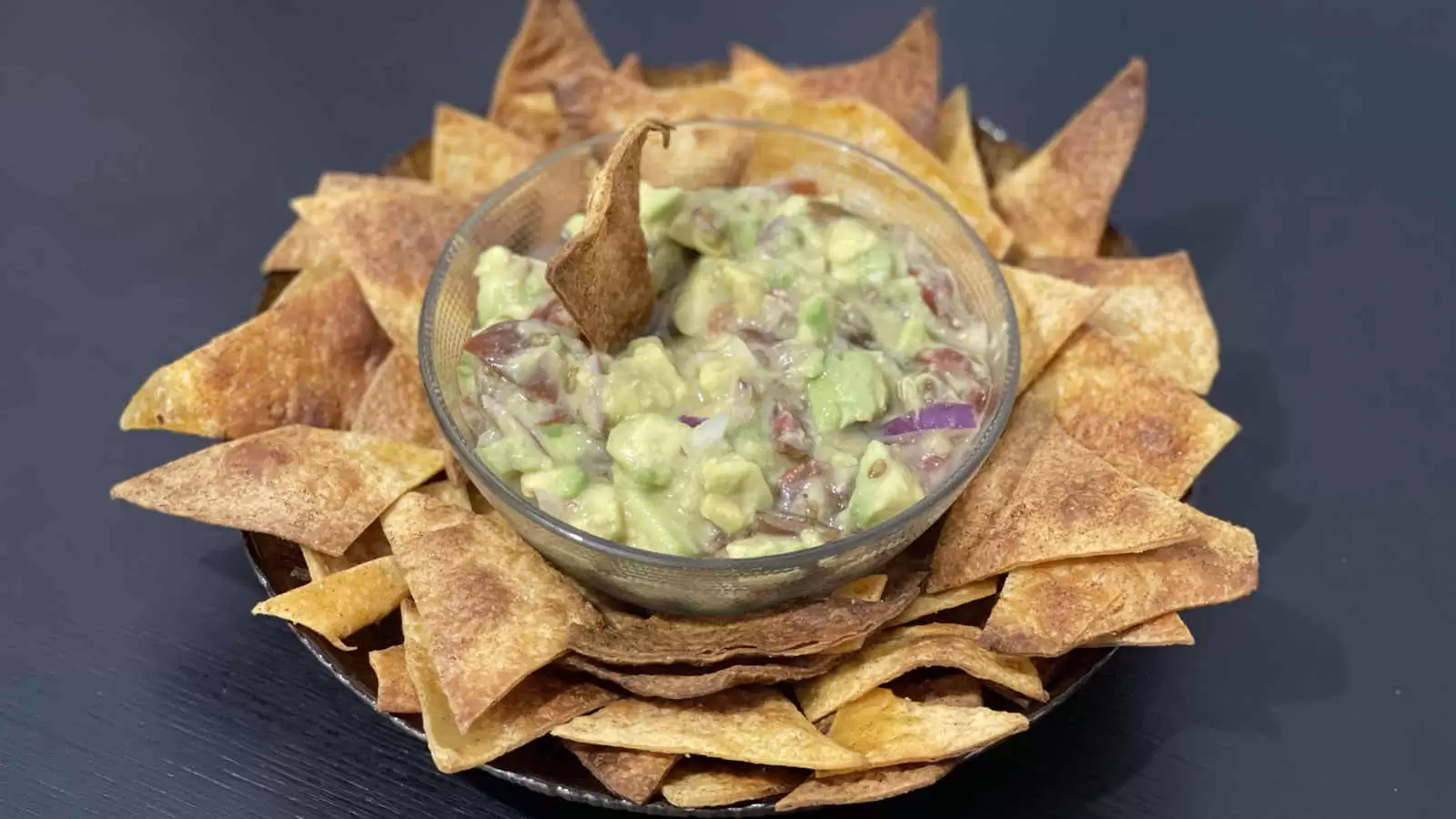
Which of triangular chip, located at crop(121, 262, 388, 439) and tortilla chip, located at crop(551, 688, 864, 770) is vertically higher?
triangular chip, located at crop(121, 262, 388, 439)

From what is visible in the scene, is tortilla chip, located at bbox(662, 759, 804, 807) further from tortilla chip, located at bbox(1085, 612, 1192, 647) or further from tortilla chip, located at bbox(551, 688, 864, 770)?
tortilla chip, located at bbox(1085, 612, 1192, 647)

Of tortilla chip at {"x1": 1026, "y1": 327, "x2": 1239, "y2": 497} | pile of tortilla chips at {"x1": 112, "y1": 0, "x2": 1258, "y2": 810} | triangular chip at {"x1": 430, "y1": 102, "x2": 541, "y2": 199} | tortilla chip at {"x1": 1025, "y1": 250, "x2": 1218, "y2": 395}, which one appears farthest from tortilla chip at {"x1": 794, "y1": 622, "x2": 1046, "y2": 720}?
triangular chip at {"x1": 430, "y1": 102, "x2": 541, "y2": 199}

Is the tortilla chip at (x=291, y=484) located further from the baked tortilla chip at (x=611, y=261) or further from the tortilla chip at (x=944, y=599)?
the tortilla chip at (x=944, y=599)

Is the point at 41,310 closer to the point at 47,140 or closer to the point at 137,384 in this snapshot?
the point at 137,384

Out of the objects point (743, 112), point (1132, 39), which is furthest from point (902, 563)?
point (1132, 39)

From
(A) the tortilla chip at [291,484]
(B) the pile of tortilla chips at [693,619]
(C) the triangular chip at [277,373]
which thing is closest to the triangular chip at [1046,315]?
(B) the pile of tortilla chips at [693,619]

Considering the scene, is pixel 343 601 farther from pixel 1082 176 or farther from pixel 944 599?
pixel 1082 176
